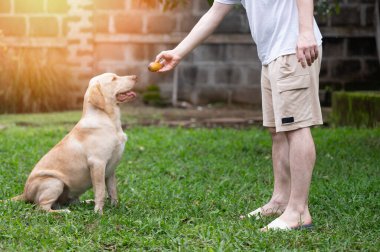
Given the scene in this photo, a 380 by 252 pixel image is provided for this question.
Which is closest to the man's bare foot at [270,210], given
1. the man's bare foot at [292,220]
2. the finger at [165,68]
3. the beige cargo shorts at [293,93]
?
the man's bare foot at [292,220]

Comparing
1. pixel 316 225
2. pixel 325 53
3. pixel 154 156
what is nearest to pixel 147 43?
pixel 325 53

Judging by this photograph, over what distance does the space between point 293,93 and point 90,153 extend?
1.54m

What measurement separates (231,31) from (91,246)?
33.5 ft

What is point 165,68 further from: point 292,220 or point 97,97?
point 292,220

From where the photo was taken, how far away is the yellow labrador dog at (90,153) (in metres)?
5.25

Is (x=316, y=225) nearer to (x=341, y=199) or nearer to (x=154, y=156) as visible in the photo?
(x=341, y=199)

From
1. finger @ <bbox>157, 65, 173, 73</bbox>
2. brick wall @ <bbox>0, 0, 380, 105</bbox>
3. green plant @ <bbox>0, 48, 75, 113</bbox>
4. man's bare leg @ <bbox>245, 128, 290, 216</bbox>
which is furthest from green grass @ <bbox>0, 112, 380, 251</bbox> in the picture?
brick wall @ <bbox>0, 0, 380, 105</bbox>

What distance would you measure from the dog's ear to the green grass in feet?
2.44

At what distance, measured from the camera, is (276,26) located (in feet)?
15.2

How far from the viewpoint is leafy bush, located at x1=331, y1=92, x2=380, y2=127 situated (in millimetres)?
10672

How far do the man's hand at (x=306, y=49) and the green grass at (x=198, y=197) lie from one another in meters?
1.03

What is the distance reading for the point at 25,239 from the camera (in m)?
4.54

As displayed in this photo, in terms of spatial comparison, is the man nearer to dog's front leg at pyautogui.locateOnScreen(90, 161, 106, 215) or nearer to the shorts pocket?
the shorts pocket

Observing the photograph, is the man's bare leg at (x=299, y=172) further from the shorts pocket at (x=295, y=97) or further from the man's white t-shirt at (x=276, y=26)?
the man's white t-shirt at (x=276, y=26)
